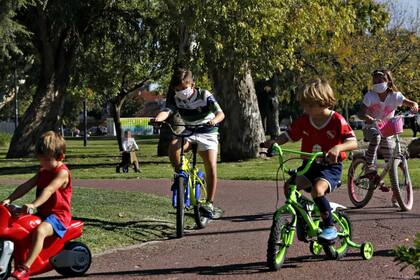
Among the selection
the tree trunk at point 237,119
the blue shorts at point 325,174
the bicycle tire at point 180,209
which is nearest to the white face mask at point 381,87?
the bicycle tire at point 180,209

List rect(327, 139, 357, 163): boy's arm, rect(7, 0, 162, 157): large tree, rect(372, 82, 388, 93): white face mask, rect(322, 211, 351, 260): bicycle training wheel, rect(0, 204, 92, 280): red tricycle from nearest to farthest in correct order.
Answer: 1. rect(0, 204, 92, 280): red tricycle
2. rect(327, 139, 357, 163): boy's arm
3. rect(322, 211, 351, 260): bicycle training wheel
4. rect(372, 82, 388, 93): white face mask
5. rect(7, 0, 162, 157): large tree

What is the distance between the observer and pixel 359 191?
10.4 m

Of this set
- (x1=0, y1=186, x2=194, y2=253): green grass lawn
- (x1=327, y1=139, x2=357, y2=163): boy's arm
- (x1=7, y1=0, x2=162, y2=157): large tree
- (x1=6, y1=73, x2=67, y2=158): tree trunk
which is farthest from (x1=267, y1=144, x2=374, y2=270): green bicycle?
(x1=6, y1=73, x2=67, y2=158): tree trunk

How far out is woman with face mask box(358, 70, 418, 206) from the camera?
32.0ft

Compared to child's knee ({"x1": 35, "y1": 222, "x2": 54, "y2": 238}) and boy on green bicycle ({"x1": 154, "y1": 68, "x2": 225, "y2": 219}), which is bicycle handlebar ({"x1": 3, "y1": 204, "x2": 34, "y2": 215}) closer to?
child's knee ({"x1": 35, "y1": 222, "x2": 54, "y2": 238})

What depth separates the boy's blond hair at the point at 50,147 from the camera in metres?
5.94

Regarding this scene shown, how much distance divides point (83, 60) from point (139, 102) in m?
83.8

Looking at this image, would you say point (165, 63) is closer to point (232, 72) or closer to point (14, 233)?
point (232, 72)

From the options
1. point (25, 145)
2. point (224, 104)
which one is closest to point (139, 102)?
point (25, 145)

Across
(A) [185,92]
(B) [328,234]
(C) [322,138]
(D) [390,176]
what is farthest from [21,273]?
(D) [390,176]

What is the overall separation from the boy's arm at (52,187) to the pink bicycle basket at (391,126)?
5220mm

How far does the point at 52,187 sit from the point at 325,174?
2.38 meters

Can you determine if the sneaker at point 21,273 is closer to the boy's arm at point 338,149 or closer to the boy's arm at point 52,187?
the boy's arm at point 52,187

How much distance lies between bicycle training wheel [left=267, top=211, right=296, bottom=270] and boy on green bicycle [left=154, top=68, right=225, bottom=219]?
8.26 feet
